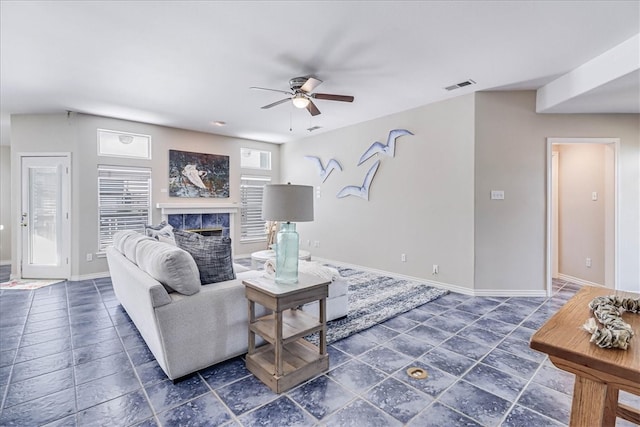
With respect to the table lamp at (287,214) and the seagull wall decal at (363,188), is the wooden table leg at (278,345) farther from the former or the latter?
the seagull wall decal at (363,188)

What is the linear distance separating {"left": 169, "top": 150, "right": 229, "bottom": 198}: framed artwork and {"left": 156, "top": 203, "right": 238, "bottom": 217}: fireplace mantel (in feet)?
0.69

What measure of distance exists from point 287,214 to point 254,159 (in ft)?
17.5

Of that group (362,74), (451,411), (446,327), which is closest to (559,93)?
(362,74)

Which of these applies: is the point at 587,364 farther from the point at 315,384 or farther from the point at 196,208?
the point at 196,208

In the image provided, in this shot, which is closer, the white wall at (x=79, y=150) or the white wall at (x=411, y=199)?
the white wall at (x=411, y=199)

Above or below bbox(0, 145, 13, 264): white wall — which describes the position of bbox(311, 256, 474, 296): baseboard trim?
below

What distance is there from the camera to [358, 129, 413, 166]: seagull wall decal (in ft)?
16.0

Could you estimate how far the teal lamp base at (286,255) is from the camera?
7.09 ft

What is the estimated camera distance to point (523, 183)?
4000 mm

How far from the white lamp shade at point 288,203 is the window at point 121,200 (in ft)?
14.3

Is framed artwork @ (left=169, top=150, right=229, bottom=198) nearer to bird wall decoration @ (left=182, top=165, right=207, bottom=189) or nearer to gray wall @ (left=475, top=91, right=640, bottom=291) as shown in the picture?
bird wall decoration @ (left=182, top=165, right=207, bottom=189)

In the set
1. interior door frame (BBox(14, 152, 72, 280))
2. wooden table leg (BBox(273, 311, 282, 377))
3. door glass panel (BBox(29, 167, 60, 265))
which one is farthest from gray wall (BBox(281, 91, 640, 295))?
door glass panel (BBox(29, 167, 60, 265))

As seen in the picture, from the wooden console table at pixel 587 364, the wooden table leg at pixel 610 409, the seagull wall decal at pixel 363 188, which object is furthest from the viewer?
the seagull wall decal at pixel 363 188

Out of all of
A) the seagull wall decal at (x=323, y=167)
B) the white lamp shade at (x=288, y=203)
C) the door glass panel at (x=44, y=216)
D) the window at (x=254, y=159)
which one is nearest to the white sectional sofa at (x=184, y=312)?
the white lamp shade at (x=288, y=203)
